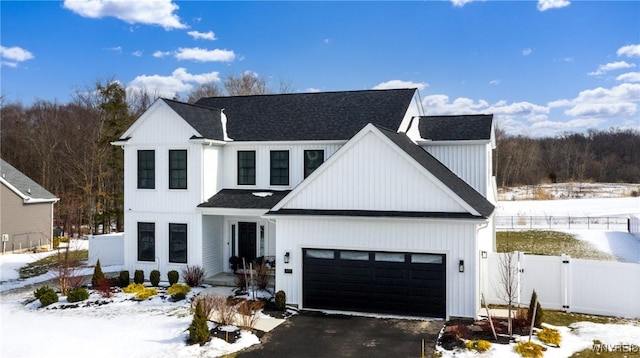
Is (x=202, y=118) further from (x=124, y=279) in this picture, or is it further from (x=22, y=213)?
(x=22, y=213)

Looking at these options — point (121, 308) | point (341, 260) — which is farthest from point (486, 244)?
point (121, 308)

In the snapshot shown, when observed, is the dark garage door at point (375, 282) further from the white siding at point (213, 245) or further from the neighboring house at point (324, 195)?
the white siding at point (213, 245)

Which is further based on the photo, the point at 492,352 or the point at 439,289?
the point at 439,289

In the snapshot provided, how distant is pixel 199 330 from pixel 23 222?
73.8 ft

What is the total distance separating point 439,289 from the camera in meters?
14.2

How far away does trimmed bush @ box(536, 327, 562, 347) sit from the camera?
469 inches

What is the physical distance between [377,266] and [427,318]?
2.01m

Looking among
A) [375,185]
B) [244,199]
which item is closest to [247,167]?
[244,199]

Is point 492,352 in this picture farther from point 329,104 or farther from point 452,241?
point 329,104

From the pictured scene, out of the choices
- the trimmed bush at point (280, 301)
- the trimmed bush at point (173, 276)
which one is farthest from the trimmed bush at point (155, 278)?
the trimmed bush at point (280, 301)

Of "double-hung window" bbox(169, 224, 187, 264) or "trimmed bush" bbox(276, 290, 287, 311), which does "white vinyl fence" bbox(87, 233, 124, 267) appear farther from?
"trimmed bush" bbox(276, 290, 287, 311)

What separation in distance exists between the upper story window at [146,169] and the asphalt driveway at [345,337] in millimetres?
9007

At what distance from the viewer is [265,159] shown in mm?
20422

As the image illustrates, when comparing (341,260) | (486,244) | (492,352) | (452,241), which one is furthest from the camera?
(486,244)
